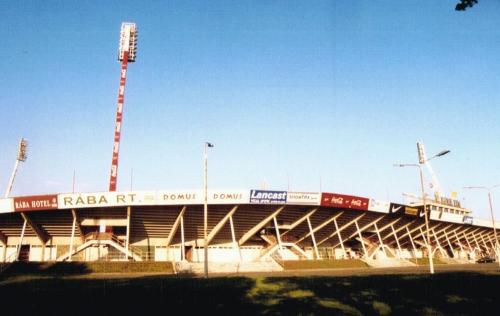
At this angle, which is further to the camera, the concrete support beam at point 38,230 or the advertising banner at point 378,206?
the advertising banner at point 378,206

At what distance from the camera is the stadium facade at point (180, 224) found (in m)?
46.7

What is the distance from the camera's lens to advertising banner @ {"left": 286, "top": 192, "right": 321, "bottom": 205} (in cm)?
5153

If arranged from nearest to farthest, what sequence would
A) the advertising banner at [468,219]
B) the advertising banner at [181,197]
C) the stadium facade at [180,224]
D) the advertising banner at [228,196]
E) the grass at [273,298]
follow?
the grass at [273,298]
the advertising banner at [181,197]
the stadium facade at [180,224]
the advertising banner at [228,196]
the advertising banner at [468,219]

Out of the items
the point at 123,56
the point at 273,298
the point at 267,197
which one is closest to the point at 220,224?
the point at 267,197

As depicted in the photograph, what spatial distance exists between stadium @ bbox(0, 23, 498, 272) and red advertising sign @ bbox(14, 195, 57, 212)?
12 centimetres

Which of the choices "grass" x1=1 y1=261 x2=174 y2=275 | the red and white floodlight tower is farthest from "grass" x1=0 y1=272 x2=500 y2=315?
the red and white floodlight tower

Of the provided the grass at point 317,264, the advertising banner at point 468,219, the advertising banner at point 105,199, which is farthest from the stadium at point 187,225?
the advertising banner at point 468,219

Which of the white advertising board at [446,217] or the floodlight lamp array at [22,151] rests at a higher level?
the floodlight lamp array at [22,151]

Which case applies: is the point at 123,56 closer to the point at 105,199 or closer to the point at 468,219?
the point at 105,199

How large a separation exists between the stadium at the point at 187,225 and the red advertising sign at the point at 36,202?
12 centimetres

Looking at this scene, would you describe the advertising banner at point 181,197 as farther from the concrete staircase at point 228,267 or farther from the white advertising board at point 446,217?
the white advertising board at point 446,217

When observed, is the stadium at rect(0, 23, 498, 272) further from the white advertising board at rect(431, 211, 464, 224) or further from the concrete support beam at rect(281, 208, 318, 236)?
the white advertising board at rect(431, 211, 464, 224)

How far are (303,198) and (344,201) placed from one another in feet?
25.6

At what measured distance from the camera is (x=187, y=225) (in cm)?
5359
